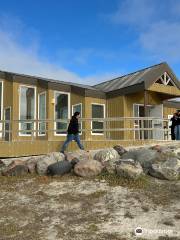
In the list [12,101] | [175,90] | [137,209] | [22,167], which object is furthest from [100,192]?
[175,90]

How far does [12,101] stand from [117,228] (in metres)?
12.4

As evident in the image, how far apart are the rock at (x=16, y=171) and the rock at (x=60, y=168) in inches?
31.5

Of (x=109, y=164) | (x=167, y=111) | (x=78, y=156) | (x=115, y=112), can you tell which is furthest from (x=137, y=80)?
(x=109, y=164)

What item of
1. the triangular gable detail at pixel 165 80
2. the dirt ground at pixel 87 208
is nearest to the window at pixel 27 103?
the triangular gable detail at pixel 165 80

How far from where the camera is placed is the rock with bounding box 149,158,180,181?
1025 centimetres

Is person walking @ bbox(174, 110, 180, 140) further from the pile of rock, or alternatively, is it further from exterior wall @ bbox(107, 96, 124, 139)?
exterior wall @ bbox(107, 96, 124, 139)

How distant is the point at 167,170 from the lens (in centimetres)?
1033

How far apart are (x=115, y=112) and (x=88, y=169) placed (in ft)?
31.1

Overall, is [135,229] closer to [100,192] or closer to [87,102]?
[100,192]

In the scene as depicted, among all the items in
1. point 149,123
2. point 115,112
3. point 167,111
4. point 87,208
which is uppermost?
point 167,111

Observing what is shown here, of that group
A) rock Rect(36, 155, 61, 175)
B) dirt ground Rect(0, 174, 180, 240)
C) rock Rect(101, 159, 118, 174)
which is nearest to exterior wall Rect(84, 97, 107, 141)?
rock Rect(36, 155, 61, 175)

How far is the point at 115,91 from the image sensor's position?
19.8 m

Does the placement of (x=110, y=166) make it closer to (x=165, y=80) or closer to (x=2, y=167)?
(x=2, y=167)

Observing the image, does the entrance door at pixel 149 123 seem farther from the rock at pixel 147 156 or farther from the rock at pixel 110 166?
the rock at pixel 110 166
